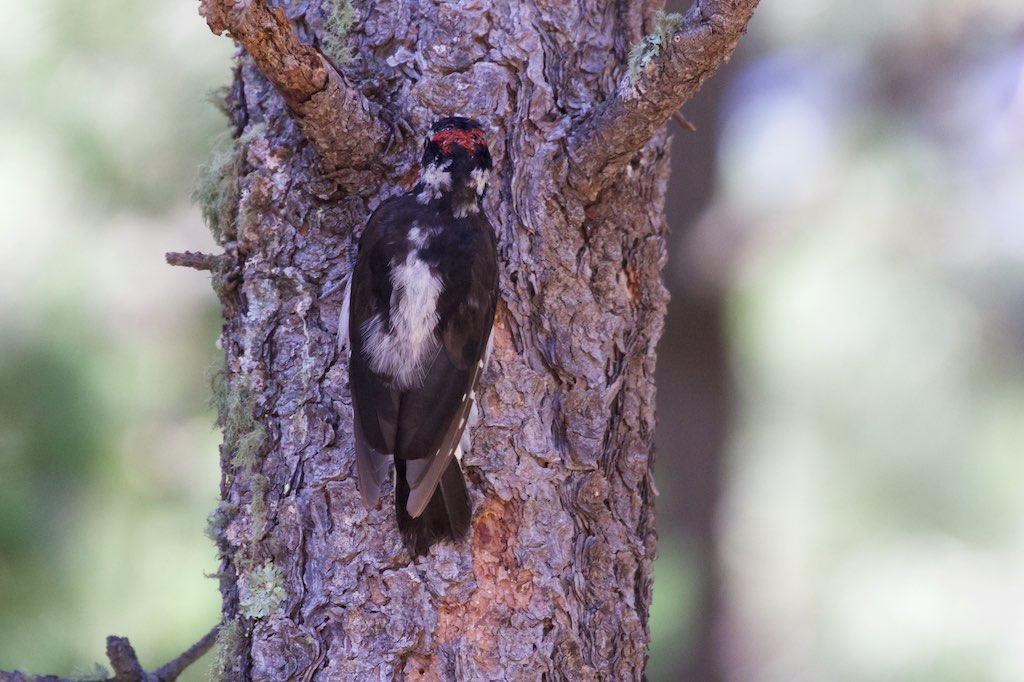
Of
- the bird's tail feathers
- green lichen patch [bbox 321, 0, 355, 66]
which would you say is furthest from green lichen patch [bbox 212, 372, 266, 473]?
→ green lichen patch [bbox 321, 0, 355, 66]

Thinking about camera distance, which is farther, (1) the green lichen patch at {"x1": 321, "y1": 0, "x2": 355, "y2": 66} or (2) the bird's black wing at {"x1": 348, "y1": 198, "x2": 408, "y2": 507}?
(1) the green lichen patch at {"x1": 321, "y1": 0, "x2": 355, "y2": 66}

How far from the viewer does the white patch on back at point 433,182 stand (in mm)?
2526

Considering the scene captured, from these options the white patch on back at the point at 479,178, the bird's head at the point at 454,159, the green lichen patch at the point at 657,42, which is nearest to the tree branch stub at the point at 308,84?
the bird's head at the point at 454,159

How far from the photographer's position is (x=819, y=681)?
5.43m

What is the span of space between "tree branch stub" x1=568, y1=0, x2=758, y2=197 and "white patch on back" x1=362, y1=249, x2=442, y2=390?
18.0 inches

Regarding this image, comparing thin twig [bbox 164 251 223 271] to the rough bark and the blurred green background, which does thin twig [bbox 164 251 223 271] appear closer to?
the rough bark

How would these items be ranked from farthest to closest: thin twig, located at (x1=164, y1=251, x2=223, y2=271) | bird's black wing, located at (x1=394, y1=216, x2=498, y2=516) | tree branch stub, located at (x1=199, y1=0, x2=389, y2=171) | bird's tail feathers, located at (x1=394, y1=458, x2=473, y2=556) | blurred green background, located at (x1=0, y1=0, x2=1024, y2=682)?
blurred green background, located at (x1=0, y1=0, x2=1024, y2=682) < thin twig, located at (x1=164, y1=251, x2=223, y2=271) < bird's black wing, located at (x1=394, y1=216, x2=498, y2=516) < bird's tail feathers, located at (x1=394, y1=458, x2=473, y2=556) < tree branch stub, located at (x1=199, y1=0, x2=389, y2=171)

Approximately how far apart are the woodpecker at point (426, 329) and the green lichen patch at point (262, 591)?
0.86ft

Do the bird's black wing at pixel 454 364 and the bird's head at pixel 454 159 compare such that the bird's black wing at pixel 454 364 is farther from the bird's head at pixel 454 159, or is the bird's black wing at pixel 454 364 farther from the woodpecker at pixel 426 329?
the bird's head at pixel 454 159

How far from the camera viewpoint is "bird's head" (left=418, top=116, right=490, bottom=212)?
246 centimetres

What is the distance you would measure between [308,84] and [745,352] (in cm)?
344

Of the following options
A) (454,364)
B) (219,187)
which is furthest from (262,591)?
(219,187)

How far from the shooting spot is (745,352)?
5211 mm

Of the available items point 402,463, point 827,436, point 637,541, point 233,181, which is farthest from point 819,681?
point 233,181
